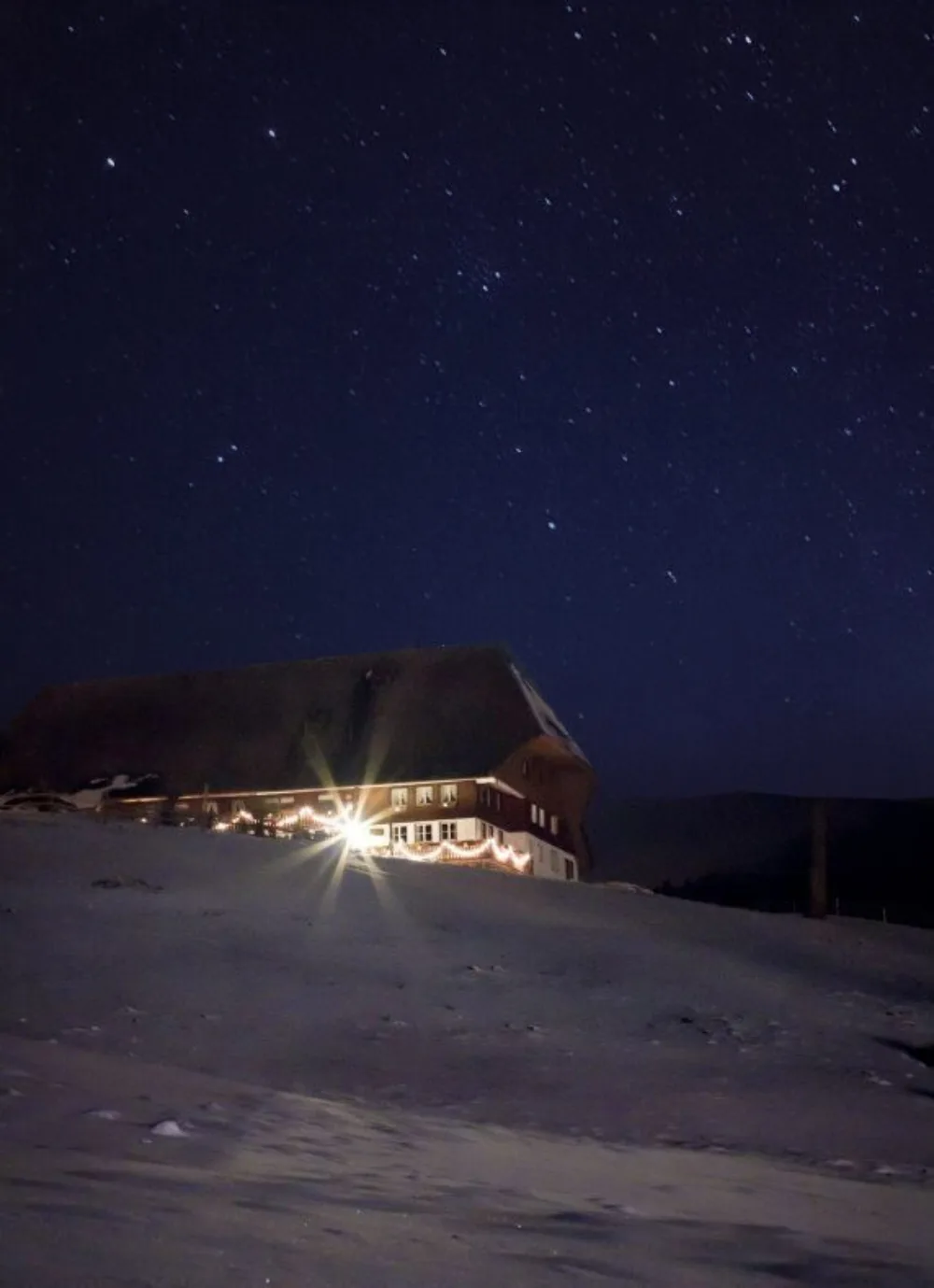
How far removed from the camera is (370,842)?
47188 millimetres

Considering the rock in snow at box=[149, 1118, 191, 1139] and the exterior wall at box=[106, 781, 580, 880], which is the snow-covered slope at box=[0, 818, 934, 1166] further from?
the exterior wall at box=[106, 781, 580, 880]

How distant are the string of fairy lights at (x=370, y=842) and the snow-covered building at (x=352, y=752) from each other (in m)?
0.06

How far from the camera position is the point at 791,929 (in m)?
33.4

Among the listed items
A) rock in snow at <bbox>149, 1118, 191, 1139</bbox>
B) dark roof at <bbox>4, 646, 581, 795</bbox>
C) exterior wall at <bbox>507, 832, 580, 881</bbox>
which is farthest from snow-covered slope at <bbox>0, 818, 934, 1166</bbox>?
exterior wall at <bbox>507, 832, 580, 881</bbox>

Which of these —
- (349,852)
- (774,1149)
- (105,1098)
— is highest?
(349,852)

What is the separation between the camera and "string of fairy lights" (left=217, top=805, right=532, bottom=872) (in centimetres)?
4684

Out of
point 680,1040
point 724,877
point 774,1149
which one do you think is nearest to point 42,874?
point 680,1040

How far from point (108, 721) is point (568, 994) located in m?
38.9

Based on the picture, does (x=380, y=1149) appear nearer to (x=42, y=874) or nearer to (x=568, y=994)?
(x=568, y=994)

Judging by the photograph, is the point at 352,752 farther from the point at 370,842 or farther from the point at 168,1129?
the point at 168,1129

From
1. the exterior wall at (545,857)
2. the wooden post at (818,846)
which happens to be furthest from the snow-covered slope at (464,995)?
the exterior wall at (545,857)

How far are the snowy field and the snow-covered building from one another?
13.9 meters

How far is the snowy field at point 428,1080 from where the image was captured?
5.27m

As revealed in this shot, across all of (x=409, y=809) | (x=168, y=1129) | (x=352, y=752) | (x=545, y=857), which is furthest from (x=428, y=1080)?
(x=545, y=857)
